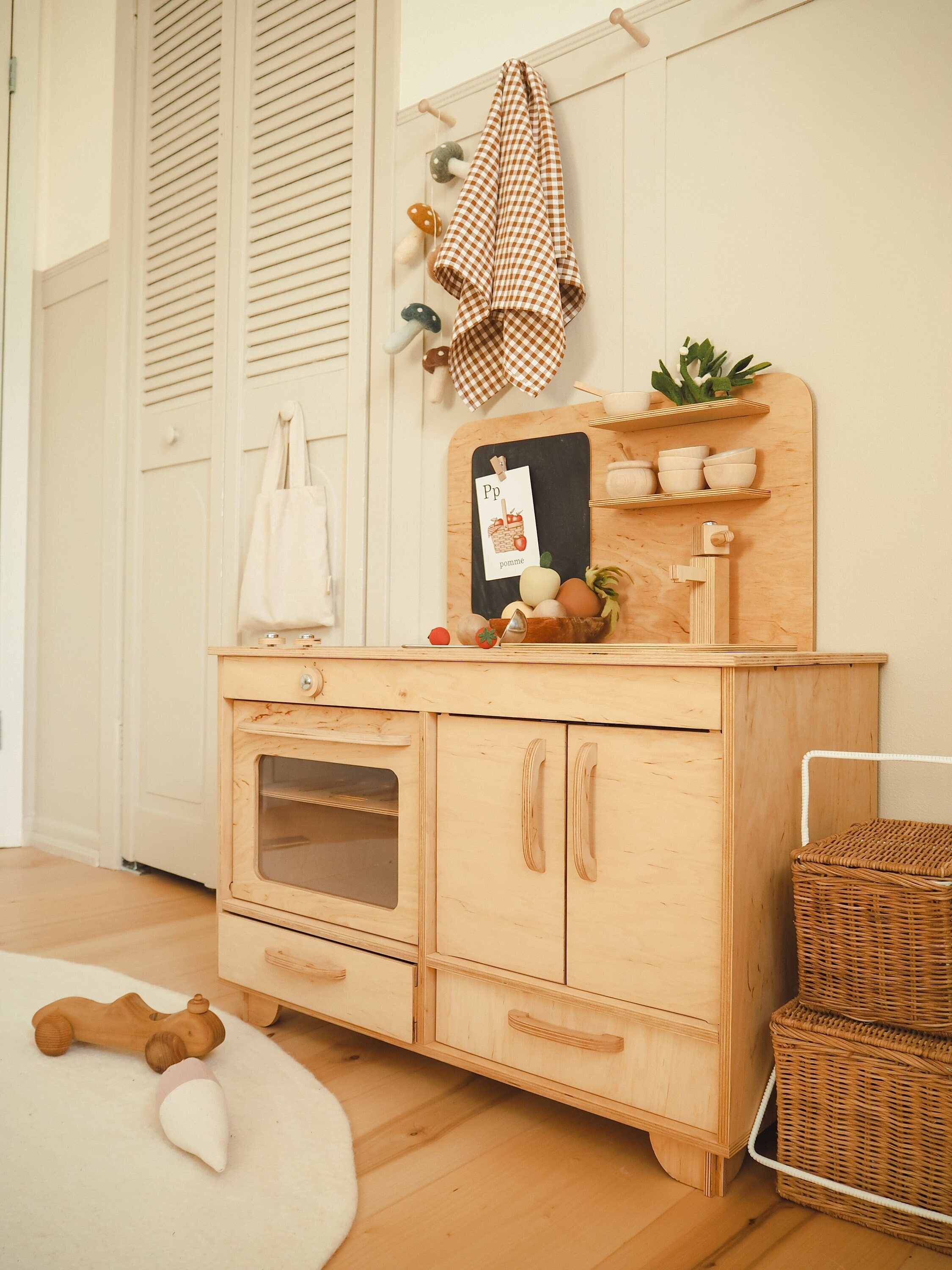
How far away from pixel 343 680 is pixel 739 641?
2.37ft

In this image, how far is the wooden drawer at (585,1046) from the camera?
4.04 feet

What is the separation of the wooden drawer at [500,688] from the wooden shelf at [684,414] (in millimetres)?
594

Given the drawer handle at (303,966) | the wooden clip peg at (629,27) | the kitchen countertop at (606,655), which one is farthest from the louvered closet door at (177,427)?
the wooden clip peg at (629,27)

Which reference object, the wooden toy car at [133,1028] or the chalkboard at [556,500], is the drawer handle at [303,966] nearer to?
the wooden toy car at [133,1028]

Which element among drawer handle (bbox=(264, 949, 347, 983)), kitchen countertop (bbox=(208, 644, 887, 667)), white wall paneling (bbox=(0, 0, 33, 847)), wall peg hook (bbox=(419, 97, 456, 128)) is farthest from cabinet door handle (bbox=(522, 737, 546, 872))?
white wall paneling (bbox=(0, 0, 33, 847))

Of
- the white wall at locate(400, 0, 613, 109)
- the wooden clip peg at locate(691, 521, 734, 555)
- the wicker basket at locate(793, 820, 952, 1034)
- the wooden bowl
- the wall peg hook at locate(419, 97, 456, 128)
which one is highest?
the white wall at locate(400, 0, 613, 109)

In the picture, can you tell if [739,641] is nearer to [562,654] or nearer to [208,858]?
[562,654]

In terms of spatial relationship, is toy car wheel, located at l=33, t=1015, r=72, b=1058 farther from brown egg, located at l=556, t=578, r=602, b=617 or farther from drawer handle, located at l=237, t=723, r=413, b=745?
brown egg, located at l=556, t=578, r=602, b=617

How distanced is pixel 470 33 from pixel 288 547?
1308 mm

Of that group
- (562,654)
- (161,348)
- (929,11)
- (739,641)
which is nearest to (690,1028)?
(562,654)

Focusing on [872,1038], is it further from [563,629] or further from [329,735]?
[329,735]

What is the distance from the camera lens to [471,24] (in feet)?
7.18

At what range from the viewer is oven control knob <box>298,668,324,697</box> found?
171cm

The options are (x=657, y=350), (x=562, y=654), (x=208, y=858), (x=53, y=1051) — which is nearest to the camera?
(x=562, y=654)
